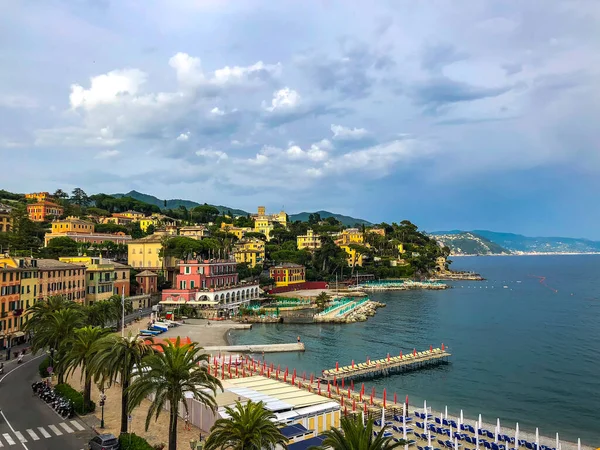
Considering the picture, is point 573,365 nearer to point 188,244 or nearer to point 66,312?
point 66,312

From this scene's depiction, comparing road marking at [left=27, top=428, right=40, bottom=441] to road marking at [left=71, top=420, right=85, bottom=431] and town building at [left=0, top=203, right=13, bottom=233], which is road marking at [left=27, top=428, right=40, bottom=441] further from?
town building at [left=0, top=203, right=13, bottom=233]

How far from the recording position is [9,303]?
49.8 m

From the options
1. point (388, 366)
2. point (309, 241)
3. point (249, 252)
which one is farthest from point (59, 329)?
point (309, 241)

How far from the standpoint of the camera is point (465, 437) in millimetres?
30875

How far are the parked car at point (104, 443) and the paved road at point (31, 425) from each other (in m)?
1.09

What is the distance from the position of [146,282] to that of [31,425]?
66043 millimetres

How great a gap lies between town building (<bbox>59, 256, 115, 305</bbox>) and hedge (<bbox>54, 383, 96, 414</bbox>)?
37195mm

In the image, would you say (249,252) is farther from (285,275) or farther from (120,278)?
(120,278)

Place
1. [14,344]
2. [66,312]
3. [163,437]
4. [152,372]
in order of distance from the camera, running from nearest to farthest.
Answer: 1. [152,372]
2. [163,437]
3. [66,312]
4. [14,344]

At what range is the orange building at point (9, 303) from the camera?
159 ft

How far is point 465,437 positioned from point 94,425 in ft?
78.3

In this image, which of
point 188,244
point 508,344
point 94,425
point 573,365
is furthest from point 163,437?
point 188,244

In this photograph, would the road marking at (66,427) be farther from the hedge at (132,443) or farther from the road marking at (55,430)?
the hedge at (132,443)

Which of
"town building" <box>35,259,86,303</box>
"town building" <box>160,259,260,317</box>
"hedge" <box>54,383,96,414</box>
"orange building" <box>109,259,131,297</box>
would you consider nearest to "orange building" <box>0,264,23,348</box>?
"town building" <box>35,259,86,303</box>
